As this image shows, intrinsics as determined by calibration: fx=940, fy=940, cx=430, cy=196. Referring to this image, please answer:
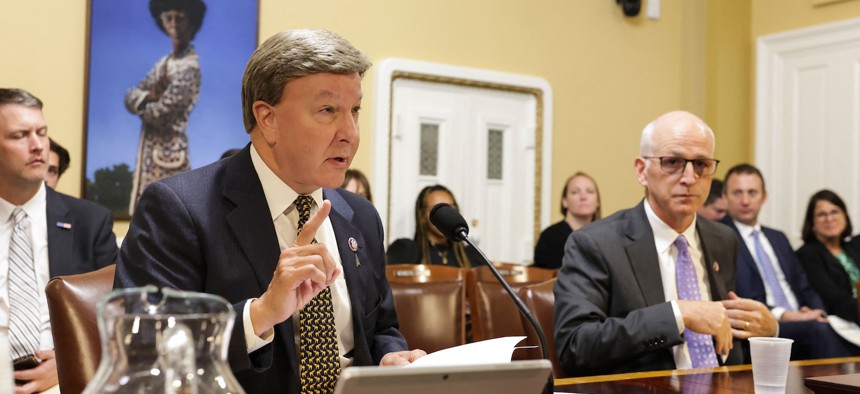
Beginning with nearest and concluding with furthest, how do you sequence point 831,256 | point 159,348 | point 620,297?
point 159,348
point 620,297
point 831,256

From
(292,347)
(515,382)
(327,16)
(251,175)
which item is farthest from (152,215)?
(327,16)

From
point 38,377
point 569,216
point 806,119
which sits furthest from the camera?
point 806,119

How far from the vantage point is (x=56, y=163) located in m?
4.66

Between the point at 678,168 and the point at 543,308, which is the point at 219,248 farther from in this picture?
the point at 678,168

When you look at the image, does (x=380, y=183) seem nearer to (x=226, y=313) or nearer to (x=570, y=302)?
(x=570, y=302)

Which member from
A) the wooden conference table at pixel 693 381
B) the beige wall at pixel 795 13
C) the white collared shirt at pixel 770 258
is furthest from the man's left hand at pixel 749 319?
the beige wall at pixel 795 13

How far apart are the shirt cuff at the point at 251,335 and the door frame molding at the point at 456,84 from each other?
4103 millimetres

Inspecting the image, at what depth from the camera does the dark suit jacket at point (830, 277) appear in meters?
5.54

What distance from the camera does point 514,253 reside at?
22.0 feet

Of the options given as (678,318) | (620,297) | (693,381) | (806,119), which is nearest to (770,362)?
(693,381)

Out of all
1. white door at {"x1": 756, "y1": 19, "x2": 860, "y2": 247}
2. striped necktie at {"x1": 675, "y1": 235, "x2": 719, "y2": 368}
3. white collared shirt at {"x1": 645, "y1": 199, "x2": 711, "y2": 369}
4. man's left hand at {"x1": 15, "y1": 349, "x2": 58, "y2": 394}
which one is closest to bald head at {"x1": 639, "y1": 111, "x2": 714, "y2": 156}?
white collared shirt at {"x1": 645, "y1": 199, "x2": 711, "y2": 369}

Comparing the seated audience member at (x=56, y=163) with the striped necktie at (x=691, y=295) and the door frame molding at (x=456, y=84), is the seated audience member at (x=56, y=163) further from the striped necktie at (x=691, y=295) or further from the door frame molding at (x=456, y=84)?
the striped necktie at (x=691, y=295)


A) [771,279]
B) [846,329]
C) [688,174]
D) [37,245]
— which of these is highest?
[688,174]

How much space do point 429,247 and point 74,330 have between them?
3.79 metres
